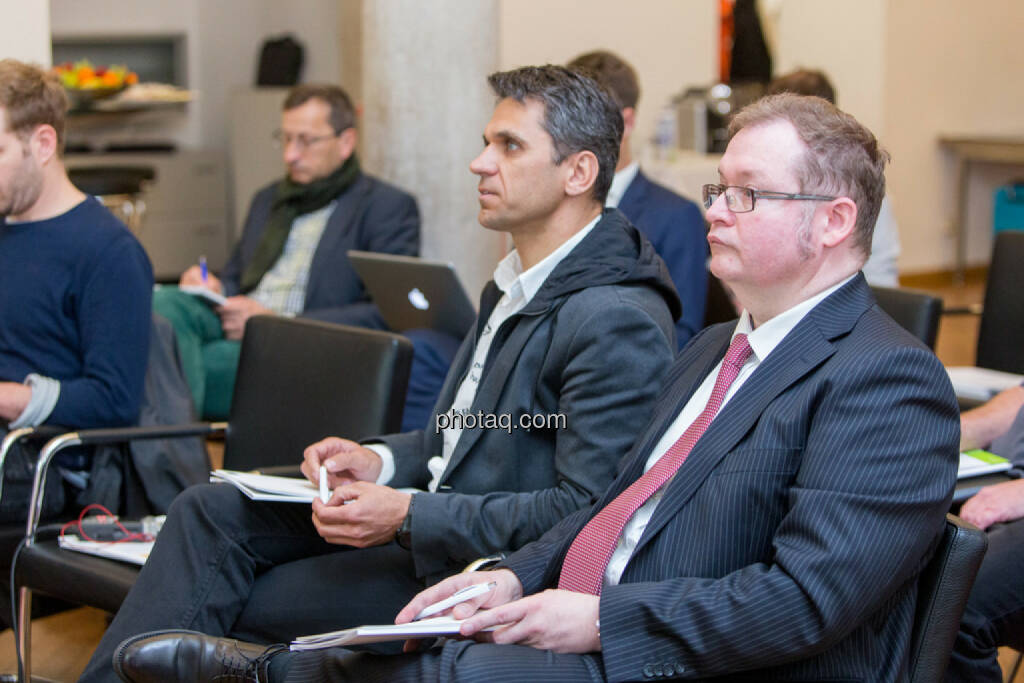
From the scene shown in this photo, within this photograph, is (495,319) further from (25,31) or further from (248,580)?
(25,31)

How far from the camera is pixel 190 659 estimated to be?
180 cm

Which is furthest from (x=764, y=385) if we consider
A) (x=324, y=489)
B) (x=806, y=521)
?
(x=324, y=489)

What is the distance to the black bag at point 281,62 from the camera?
8445 millimetres

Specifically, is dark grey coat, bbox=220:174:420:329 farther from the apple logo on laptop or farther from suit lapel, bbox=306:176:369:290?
the apple logo on laptop

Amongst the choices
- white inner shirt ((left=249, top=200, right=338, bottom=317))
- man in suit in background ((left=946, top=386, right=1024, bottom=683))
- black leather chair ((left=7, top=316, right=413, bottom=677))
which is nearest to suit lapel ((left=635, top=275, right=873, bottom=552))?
man in suit in background ((left=946, top=386, right=1024, bottom=683))

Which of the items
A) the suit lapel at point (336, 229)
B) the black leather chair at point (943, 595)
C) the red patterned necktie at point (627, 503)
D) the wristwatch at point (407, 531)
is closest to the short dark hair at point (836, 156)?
the red patterned necktie at point (627, 503)

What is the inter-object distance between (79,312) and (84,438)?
308mm

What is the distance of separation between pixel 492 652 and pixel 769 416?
468 millimetres

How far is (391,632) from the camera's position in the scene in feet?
4.92

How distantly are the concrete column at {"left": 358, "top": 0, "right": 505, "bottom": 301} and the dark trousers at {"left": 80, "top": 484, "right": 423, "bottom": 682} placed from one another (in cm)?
248

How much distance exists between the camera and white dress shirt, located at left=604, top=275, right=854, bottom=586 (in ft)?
5.49

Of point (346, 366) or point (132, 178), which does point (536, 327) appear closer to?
point (346, 366)

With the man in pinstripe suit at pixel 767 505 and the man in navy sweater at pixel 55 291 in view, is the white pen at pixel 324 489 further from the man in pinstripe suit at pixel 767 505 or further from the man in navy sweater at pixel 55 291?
the man in navy sweater at pixel 55 291

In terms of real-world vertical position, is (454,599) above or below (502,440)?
below
